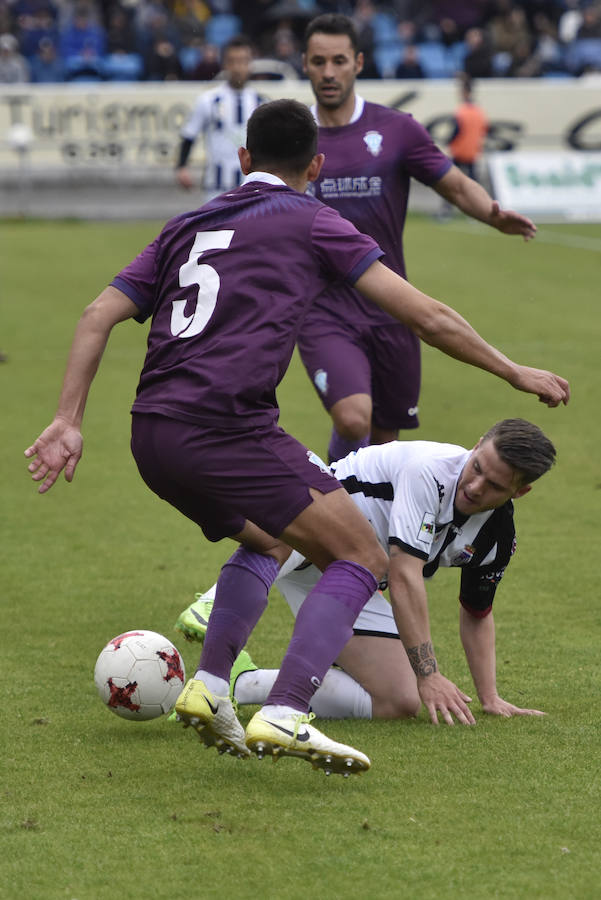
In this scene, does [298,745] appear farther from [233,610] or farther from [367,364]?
[367,364]

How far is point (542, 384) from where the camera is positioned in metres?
3.89

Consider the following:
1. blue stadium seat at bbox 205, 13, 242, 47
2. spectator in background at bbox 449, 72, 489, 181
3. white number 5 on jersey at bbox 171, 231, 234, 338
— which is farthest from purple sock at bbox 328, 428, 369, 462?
blue stadium seat at bbox 205, 13, 242, 47

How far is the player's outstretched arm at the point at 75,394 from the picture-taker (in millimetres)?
3920

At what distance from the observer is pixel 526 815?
147 inches

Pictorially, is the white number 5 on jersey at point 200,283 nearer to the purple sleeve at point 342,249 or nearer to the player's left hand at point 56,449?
the purple sleeve at point 342,249

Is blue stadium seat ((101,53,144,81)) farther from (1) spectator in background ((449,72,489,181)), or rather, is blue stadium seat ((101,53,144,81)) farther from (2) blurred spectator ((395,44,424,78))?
(1) spectator in background ((449,72,489,181))

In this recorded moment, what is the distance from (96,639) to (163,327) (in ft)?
6.28

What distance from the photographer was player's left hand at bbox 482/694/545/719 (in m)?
4.59

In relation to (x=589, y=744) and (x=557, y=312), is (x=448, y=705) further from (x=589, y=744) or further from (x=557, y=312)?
(x=557, y=312)

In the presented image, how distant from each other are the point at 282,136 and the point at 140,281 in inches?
23.3

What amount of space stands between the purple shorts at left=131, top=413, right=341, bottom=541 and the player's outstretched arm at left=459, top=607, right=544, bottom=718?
0.93 metres

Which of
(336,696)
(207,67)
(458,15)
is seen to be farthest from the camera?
(458,15)

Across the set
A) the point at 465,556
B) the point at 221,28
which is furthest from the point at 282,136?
the point at 221,28

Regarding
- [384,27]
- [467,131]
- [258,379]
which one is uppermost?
[384,27]
